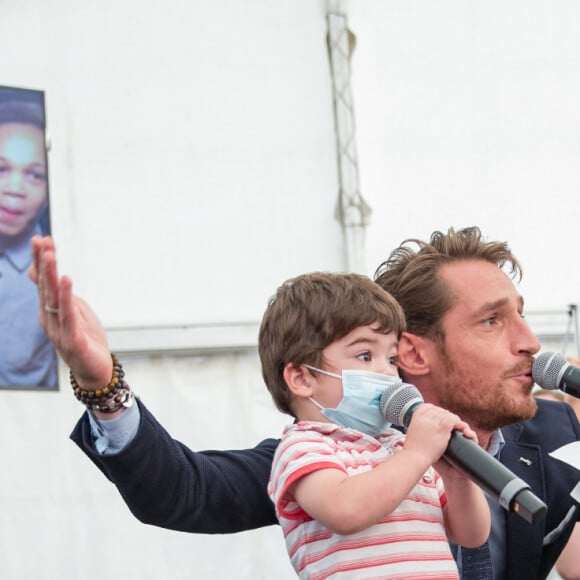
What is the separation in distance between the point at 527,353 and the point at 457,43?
8.82 ft

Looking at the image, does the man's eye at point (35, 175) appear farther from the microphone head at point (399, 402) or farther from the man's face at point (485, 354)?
the microphone head at point (399, 402)

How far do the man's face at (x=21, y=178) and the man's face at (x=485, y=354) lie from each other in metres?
1.39

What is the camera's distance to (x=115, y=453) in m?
2.09

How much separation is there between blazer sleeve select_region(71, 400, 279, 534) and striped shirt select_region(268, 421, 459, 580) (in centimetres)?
24

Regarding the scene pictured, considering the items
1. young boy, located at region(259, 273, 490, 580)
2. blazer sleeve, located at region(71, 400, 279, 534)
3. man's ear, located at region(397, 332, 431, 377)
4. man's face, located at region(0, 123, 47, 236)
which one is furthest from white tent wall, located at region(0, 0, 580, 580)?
young boy, located at region(259, 273, 490, 580)

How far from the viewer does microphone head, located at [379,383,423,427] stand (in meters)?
1.99

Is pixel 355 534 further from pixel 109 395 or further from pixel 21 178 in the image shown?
pixel 21 178

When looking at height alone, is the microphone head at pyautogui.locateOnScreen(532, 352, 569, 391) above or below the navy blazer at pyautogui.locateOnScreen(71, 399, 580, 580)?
above

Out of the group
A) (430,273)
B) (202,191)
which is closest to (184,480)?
(430,273)

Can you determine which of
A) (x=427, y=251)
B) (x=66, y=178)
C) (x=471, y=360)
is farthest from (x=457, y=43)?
(x=471, y=360)

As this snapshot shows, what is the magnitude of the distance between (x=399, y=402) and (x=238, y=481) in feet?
1.90

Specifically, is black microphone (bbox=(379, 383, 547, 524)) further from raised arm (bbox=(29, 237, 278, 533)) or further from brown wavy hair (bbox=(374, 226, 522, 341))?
brown wavy hair (bbox=(374, 226, 522, 341))

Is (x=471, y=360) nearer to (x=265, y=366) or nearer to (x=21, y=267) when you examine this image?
(x=265, y=366)

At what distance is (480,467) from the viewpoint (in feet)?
5.69
